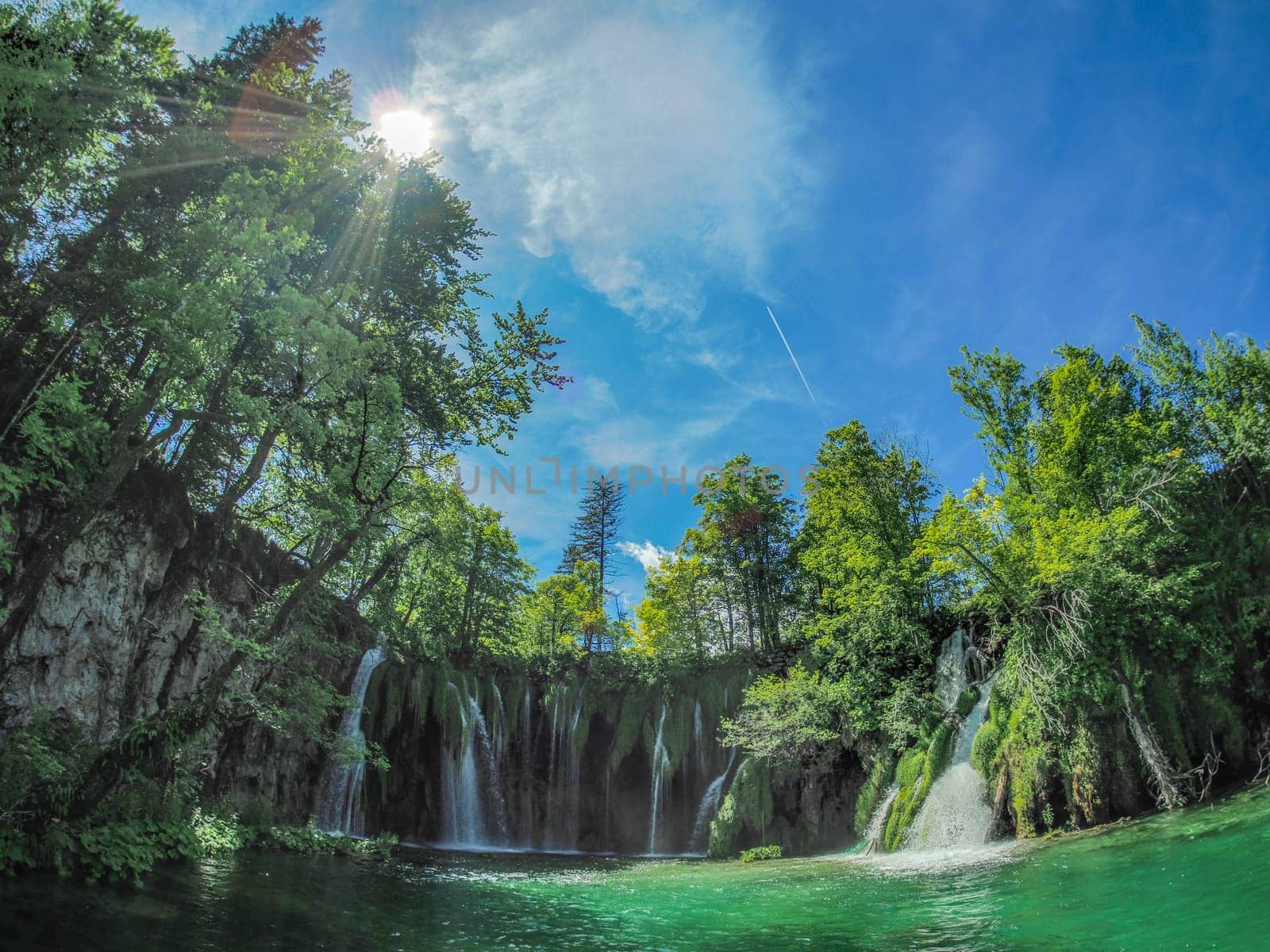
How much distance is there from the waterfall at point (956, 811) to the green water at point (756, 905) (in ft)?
5.32

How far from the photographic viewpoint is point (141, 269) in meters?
10.2

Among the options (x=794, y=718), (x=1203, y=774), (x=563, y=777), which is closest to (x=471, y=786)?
(x=563, y=777)

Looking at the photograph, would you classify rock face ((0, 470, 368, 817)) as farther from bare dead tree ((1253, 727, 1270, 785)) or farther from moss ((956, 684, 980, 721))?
bare dead tree ((1253, 727, 1270, 785))

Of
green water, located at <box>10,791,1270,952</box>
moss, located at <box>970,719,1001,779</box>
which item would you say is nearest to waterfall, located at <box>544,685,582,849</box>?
green water, located at <box>10,791,1270,952</box>

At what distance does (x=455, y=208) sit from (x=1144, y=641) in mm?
17518

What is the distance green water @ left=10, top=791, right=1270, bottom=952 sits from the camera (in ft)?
19.8

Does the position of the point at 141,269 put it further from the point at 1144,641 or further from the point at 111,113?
the point at 1144,641

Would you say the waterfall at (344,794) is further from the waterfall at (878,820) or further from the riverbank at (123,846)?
the waterfall at (878,820)

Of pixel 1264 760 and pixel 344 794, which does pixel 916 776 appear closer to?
pixel 1264 760

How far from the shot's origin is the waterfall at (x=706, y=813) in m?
22.8

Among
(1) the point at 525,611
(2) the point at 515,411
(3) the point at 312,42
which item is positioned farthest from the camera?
(1) the point at 525,611

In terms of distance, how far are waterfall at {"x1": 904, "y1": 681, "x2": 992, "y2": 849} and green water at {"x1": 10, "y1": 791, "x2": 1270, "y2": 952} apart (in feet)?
5.32

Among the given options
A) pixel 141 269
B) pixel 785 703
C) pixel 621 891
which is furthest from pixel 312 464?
pixel 785 703

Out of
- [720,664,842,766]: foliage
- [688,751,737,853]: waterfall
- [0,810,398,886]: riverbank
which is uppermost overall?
[720,664,842,766]: foliage
